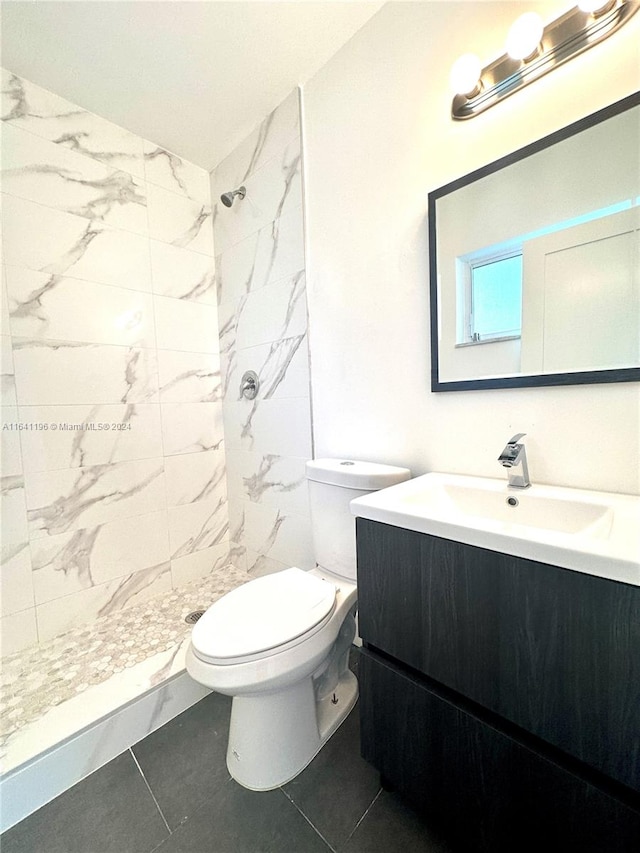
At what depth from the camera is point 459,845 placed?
2.56 ft

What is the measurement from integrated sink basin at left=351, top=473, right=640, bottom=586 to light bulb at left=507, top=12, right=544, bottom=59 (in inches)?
43.3

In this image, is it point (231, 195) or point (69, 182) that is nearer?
point (69, 182)

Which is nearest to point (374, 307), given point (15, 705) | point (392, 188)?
point (392, 188)

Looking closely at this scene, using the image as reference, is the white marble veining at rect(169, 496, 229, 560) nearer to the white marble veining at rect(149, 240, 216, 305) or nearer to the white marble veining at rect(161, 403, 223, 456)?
the white marble veining at rect(161, 403, 223, 456)

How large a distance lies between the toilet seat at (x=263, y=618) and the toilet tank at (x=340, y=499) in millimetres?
111

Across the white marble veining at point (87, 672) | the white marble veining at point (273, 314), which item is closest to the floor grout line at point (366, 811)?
the white marble veining at point (87, 672)

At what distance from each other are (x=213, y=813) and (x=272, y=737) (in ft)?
0.70

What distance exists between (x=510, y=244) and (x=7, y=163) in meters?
1.87

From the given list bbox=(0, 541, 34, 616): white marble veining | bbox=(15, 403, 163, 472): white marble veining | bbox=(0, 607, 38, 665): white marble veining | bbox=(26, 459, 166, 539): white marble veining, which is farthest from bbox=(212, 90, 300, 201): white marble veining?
bbox=(0, 607, 38, 665): white marble veining

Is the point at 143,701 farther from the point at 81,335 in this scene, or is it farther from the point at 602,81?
the point at 602,81

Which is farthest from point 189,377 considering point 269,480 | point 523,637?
point 523,637

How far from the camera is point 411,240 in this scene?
1.21m

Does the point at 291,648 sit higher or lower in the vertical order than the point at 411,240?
lower

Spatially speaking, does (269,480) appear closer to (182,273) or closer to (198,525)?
(198,525)
